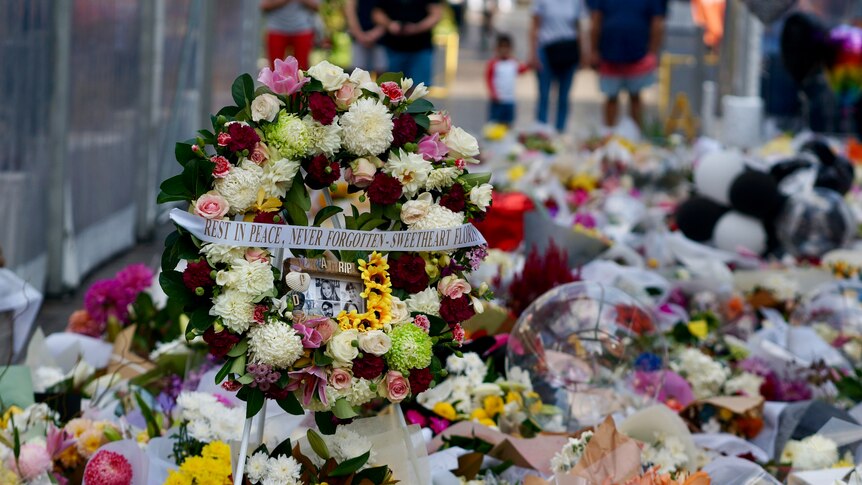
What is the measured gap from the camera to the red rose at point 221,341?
2.18 metres

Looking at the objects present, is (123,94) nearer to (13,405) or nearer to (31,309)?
(31,309)

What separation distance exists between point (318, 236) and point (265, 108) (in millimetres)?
240

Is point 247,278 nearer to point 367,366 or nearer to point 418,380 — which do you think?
point 367,366

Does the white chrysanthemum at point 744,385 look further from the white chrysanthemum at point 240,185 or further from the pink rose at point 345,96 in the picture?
the white chrysanthemum at point 240,185

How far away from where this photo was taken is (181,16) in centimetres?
788

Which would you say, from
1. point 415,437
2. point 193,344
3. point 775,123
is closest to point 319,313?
point 415,437

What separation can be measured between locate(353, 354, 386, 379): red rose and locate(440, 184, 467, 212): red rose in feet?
1.10

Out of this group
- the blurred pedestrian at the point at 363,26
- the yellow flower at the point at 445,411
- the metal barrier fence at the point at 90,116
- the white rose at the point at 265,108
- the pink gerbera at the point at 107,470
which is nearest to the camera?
the white rose at the point at 265,108

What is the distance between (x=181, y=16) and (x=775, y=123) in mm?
7573

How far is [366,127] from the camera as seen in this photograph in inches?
91.1

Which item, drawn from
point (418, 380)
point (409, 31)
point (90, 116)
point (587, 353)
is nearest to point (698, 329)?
point (587, 353)

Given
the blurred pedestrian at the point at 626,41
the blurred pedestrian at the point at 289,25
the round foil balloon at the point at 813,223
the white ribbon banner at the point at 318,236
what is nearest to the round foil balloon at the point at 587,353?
the white ribbon banner at the point at 318,236

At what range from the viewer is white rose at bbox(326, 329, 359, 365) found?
2.20 m

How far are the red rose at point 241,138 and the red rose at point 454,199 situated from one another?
14.8 inches
